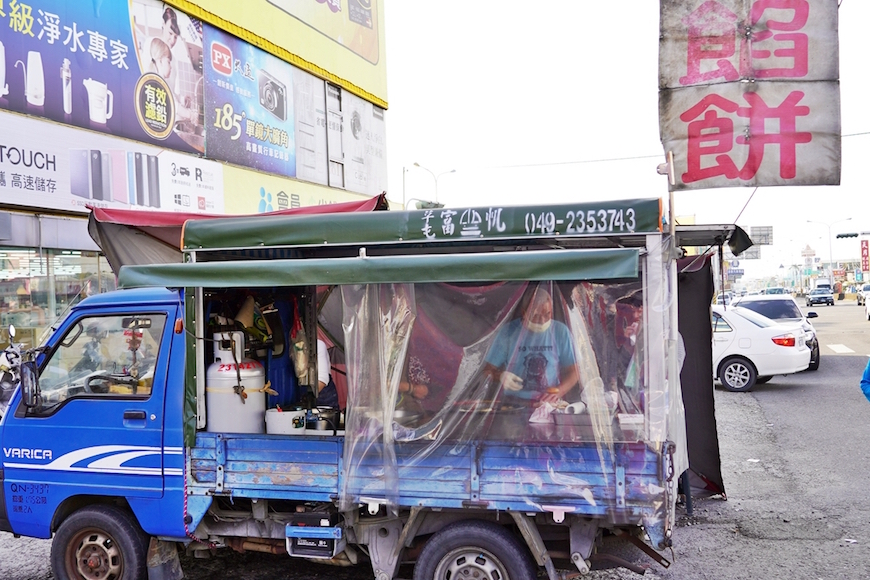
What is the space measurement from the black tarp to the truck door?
178 inches

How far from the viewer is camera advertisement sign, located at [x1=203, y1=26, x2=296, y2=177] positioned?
16.7m

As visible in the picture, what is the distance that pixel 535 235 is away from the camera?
4.28 m

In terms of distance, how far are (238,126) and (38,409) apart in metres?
13.5

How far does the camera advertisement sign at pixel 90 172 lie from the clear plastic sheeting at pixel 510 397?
27.5 feet

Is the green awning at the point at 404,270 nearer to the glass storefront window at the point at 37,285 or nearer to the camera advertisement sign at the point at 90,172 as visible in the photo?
the camera advertisement sign at the point at 90,172

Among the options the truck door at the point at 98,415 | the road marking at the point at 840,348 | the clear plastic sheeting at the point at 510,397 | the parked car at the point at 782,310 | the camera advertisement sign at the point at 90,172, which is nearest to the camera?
the clear plastic sheeting at the point at 510,397

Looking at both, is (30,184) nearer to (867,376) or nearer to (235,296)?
(235,296)

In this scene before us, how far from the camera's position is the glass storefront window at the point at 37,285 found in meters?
12.0

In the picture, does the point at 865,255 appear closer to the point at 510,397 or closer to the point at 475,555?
the point at 510,397

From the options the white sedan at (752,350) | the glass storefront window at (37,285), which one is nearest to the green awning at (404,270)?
the glass storefront window at (37,285)

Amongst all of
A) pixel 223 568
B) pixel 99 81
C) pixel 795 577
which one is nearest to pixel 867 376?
pixel 795 577

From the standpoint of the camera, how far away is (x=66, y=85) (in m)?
12.8

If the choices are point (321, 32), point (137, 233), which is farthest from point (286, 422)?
point (321, 32)

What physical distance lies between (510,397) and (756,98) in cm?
303
